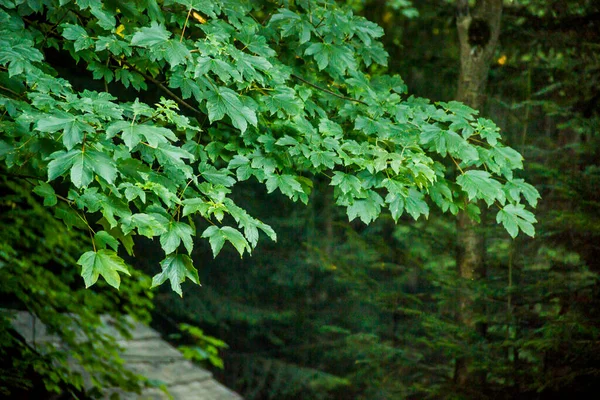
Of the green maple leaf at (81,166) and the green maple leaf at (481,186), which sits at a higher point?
the green maple leaf at (481,186)

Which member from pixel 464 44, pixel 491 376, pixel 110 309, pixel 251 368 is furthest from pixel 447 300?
pixel 251 368

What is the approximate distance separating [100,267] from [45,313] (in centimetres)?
314

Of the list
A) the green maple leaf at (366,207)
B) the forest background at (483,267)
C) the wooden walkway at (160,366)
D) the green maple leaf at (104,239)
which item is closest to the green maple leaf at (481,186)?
the forest background at (483,267)

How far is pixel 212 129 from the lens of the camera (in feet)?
10.1

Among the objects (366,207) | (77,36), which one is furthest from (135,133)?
(366,207)

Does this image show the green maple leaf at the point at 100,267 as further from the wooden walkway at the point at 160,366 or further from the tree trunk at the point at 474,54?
the tree trunk at the point at 474,54

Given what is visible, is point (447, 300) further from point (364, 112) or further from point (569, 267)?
point (364, 112)

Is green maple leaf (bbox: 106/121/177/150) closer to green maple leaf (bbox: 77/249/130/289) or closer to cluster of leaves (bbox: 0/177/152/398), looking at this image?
green maple leaf (bbox: 77/249/130/289)

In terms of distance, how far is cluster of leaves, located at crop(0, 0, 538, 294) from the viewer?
2377 mm

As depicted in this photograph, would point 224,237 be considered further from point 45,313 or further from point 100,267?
point 45,313

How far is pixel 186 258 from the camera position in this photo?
2.50m

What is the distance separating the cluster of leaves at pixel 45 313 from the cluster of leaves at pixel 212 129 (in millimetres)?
2249

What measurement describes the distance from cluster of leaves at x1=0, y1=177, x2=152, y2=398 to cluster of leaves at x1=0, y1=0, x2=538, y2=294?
2.25 metres

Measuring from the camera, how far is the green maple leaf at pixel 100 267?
233 centimetres
